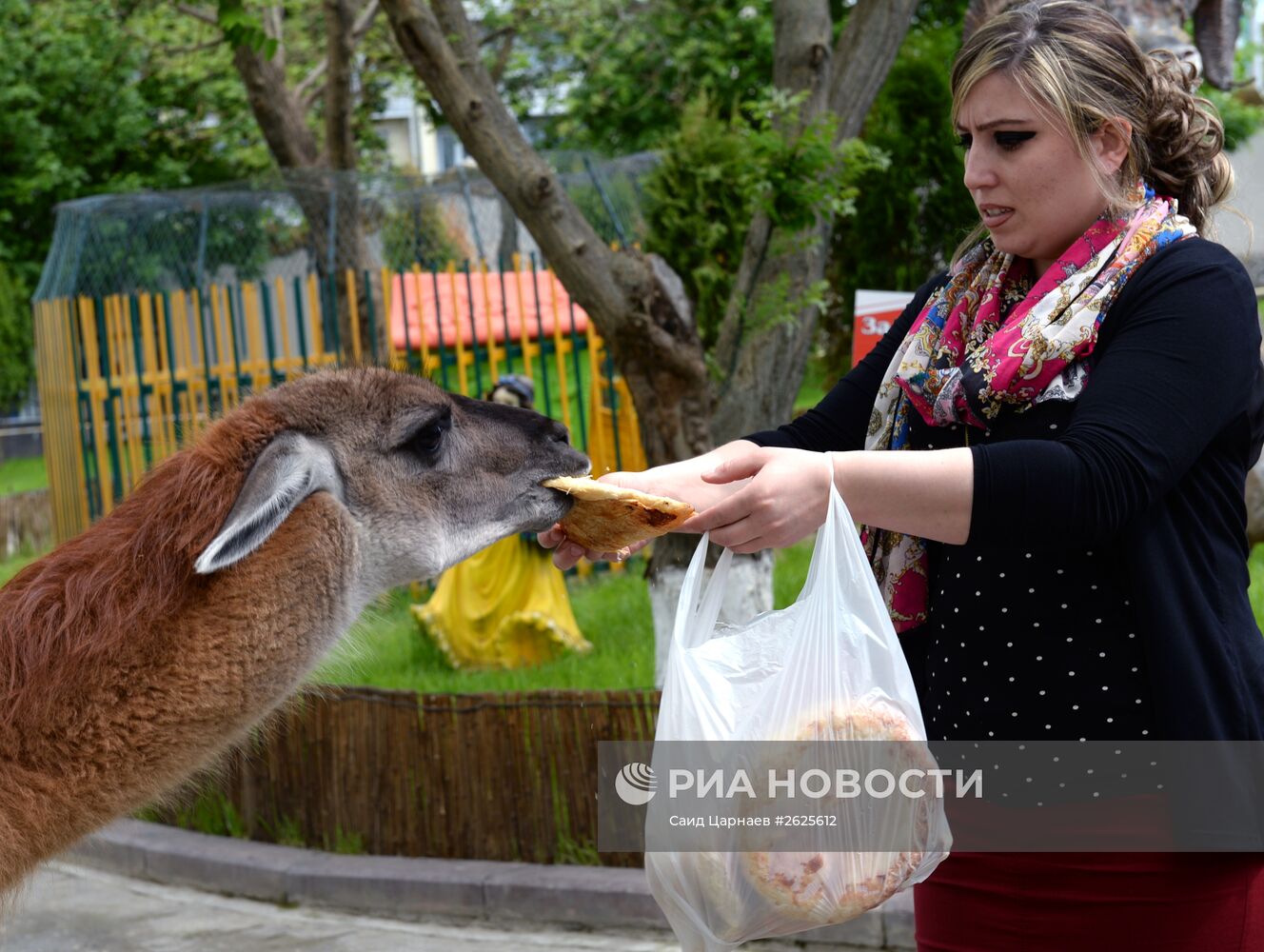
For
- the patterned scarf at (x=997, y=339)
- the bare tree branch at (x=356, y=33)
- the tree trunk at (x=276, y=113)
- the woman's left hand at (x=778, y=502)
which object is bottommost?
the woman's left hand at (x=778, y=502)

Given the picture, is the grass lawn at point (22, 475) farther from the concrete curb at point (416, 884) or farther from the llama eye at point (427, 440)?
the llama eye at point (427, 440)

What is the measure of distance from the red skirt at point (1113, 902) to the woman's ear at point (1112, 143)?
996mm

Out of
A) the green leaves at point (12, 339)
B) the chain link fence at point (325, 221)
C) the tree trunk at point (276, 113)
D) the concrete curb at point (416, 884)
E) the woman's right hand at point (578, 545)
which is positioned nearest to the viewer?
the woman's right hand at point (578, 545)

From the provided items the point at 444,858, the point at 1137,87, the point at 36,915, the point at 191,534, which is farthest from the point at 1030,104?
the point at 36,915

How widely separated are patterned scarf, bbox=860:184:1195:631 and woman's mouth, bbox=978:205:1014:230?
0.10 metres

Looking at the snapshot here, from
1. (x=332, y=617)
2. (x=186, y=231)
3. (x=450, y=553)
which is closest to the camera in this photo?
(x=332, y=617)

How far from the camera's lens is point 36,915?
5.20 metres

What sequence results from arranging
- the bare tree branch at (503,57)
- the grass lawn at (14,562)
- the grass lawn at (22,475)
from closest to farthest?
1. the grass lawn at (14,562)
2. the bare tree branch at (503,57)
3. the grass lawn at (22,475)

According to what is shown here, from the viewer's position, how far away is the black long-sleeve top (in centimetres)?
180

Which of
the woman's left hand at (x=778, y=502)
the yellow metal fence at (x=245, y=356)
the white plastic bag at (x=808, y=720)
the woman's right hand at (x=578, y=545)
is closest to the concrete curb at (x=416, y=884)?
the woman's right hand at (x=578, y=545)

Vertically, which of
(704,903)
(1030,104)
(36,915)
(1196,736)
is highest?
(1030,104)

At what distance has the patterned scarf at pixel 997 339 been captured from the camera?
6.41 feet

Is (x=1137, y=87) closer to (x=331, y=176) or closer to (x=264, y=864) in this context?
(x=264, y=864)

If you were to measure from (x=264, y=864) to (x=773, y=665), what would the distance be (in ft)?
12.5
